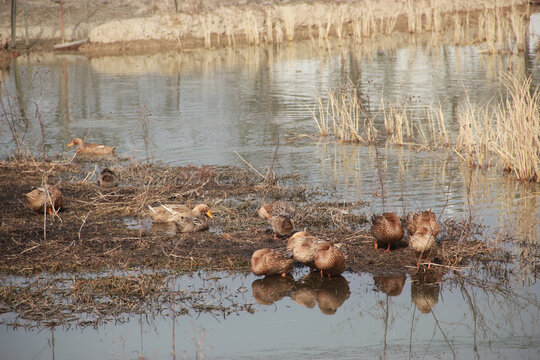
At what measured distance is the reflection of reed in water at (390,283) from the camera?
6.78 meters

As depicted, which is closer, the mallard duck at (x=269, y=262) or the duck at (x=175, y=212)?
the mallard duck at (x=269, y=262)

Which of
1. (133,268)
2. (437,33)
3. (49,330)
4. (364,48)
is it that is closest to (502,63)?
(364,48)

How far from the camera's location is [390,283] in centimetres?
692

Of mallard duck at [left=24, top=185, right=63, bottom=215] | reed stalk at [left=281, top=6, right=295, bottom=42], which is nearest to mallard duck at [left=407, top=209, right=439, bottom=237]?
mallard duck at [left=24, top=185, right=63, bottom=215]

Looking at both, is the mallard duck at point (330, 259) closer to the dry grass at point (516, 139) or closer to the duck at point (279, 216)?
the duck at point (279, 216)

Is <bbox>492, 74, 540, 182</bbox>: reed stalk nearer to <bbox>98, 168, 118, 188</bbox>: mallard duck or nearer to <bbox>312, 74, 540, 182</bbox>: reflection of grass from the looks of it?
<bbox>312, 74, 540, 182</bbox>: reflection of grass

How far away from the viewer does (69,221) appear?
9.02 m

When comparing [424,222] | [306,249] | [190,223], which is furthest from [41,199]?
[424,222]

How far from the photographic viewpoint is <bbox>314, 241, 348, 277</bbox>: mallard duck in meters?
6.84

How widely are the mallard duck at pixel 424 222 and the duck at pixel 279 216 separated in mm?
1473

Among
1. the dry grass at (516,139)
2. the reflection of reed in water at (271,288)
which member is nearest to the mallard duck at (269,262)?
the reflection of reed in water at (271,288)

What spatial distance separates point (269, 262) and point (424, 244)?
5.59ft

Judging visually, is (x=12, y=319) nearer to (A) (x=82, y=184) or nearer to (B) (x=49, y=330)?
(B) (x=49, y=330)

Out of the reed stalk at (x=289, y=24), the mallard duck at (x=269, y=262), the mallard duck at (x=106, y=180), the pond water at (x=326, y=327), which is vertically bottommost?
the pond water at (x=326, y=327)
